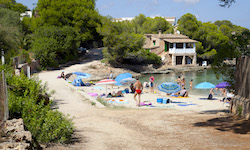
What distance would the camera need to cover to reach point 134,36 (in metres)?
45.5

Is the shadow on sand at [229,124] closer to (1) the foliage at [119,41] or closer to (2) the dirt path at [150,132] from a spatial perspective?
(2) the dirt path at [150,132]

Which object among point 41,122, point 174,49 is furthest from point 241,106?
point 174,49

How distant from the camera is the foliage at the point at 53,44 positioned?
38.6 meters

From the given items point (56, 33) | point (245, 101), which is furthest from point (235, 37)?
point (56, 33)

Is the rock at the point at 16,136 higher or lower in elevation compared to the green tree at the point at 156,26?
lower

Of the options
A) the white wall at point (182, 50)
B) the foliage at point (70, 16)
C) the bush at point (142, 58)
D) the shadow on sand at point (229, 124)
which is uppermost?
the foliage at point (70, 16)

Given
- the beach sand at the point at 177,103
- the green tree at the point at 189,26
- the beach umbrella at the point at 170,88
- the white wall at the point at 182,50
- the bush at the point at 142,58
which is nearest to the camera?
the beach sand at the point at 177,103

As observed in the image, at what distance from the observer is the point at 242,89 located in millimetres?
10312

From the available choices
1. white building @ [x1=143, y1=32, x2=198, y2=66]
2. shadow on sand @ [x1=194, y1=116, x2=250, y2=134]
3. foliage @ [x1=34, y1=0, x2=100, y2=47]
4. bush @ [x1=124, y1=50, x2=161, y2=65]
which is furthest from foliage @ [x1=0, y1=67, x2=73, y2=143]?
white building @ [x1=143, y1=32, x2=198, y2=66]

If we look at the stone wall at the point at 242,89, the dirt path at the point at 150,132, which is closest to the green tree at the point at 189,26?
the stone wall at the point at 242,89

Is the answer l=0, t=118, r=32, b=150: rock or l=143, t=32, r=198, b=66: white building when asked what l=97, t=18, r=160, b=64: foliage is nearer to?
l=143, t=32, r=198, b=66: white building

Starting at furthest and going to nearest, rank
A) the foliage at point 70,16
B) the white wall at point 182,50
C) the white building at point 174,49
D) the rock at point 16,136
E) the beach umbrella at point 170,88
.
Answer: the white building at point 174,49 → the white wall at point 182,50 → the foliage at point 70,16 → the beach umbrella at point 170,88 → the rock at point 16,136

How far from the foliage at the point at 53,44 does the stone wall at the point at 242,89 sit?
31.8 meters

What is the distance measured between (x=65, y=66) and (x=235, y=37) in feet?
114
